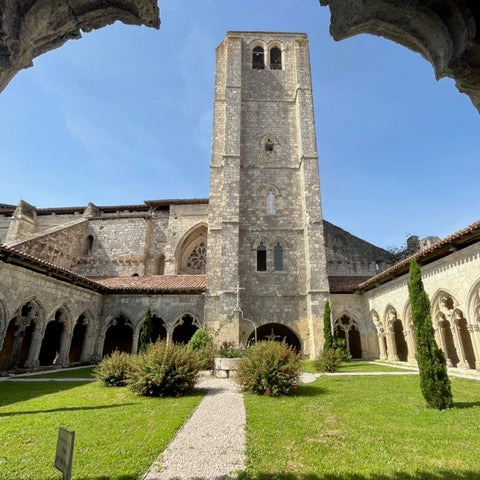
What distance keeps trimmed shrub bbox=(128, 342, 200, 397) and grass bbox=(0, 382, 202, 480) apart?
1.02 feet

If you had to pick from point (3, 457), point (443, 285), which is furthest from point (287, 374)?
point (443, 285)

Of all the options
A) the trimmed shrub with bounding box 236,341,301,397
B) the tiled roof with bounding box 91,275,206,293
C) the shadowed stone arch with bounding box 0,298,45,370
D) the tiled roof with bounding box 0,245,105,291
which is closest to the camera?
the trimmed shrub with bounding box 236,341,301,397

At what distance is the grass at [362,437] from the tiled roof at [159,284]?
9674 millimetres

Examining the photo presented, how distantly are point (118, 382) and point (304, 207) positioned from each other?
12.8 metres

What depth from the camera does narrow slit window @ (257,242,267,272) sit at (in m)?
17.4

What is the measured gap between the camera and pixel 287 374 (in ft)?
25.3

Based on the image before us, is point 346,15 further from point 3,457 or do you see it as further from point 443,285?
point 443,285

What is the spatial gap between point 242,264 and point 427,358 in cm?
1126

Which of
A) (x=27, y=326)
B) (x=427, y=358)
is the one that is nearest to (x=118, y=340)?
(x=27, y=326)

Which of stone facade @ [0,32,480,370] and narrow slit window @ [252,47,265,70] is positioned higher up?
narrow slit window @ [252,47,265,70]

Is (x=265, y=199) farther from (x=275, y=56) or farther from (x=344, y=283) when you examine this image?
(x=275, y=56)

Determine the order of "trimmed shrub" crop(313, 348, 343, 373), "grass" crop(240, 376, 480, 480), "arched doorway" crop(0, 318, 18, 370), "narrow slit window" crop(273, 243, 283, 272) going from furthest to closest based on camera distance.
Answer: "narrow slit window" crop(273, 243, 283, 272), "arched doorway" crop(0, 318, 18, 370), "trimmed shrub" crop(313, 348, 343, 373), "grass" crop(240, 376, 480, 480)

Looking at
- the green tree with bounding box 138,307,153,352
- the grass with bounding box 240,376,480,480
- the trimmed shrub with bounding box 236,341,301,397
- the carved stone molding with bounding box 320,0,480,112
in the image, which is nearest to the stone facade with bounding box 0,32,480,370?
the green tree with bounding box 138,307,153,352

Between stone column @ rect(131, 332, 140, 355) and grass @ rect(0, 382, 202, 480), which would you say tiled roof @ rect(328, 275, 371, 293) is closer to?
stone column @ rect(131, 332, 140, 355)
